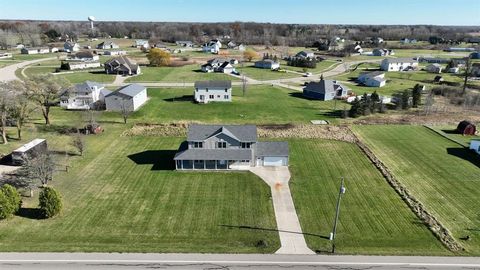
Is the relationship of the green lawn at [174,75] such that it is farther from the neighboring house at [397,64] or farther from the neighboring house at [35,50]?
the neighboring house at [35,50]

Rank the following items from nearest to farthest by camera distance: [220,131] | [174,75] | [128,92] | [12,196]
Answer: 1. [12,196]
2. [220,131]
3. [128,92]
4. [174,75]

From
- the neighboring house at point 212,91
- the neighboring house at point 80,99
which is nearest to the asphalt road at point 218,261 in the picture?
the neighboring house at point 80,99

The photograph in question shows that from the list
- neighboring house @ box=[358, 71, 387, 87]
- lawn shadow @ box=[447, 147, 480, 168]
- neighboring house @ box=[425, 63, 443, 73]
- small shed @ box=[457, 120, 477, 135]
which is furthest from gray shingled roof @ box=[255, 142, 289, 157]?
neighboring house @ box=[425, 63, 443, 73]

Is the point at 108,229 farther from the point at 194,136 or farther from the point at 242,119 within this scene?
the point at 242,119

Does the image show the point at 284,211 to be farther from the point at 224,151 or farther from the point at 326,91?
the point at 326,91

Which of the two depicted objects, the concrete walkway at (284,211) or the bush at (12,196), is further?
the bush at (12,196)

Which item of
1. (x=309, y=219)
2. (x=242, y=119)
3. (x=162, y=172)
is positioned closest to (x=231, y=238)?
(x=309, y=219)

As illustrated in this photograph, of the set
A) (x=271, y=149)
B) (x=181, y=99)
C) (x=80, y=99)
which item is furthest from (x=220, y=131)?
(x=80, y=99)
